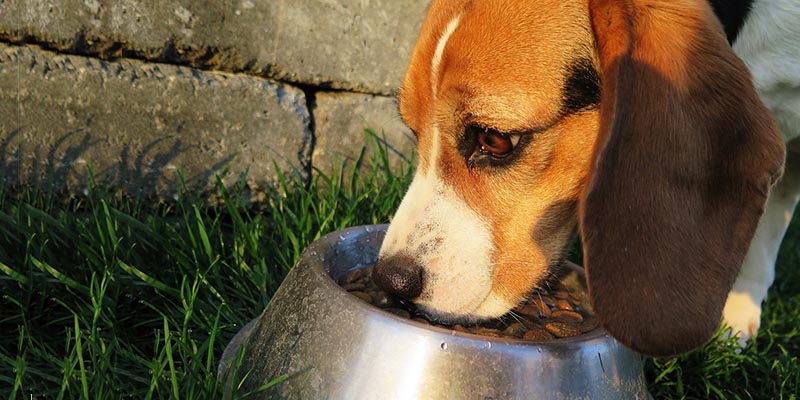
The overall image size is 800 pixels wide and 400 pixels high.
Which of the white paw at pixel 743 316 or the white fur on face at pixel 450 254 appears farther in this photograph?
the white paw at pixel 743 316

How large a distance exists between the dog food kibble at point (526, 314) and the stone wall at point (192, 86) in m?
1.22

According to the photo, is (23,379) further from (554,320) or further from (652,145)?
(652,145)

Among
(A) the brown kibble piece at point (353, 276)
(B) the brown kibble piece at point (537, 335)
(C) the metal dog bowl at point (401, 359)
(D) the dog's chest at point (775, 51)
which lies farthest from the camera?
(D) the dog's chest at point (775, 51)

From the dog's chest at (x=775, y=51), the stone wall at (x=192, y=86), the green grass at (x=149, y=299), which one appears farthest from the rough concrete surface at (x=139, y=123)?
the dog's chest at (x=775, y=51)

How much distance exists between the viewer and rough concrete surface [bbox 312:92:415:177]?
355cm

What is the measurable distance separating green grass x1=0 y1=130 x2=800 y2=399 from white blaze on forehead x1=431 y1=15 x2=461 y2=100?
34.0 inches

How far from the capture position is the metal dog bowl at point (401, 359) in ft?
5.81

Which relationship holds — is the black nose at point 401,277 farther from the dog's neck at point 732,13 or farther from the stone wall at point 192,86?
Answer: the stone wall at point 192,86

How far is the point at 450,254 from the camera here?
6.82 feet

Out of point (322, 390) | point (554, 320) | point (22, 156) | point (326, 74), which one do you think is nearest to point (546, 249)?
point (554, 320)

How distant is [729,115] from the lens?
73.4 inches

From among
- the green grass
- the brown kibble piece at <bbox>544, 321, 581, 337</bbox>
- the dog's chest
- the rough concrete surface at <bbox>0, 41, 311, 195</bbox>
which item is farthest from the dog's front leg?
the rough concrete surface at <bbox>0, 41, 311, 195</bbox>

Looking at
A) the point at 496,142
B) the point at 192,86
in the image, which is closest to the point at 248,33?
the point at 192,86

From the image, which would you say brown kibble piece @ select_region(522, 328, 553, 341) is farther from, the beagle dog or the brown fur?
the brown fur
